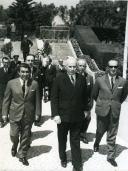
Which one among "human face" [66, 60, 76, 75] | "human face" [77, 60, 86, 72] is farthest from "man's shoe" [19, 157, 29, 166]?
"human face" [77, 60, 86, 72]

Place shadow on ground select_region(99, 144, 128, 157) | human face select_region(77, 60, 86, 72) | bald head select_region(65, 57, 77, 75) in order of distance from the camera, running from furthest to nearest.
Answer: human face select_region(77, 60, 86, 72) < shadow on ground select_region(99, 144, 128, 157) < bald head select_region(65, 57, 77, 75)

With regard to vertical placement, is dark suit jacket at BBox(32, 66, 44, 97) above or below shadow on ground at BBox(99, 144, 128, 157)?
above

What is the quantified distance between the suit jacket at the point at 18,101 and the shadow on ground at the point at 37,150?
838mm

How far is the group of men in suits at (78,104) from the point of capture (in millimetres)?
7434

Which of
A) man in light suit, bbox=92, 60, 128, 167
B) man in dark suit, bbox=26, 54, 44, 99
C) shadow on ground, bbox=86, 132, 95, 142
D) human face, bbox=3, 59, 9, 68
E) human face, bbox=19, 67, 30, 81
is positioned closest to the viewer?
human face, bbox=19, 67, 30, 81

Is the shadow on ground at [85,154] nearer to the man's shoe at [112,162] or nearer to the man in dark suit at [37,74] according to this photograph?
the man's shoe at [112,162]

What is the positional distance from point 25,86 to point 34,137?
2.22 m

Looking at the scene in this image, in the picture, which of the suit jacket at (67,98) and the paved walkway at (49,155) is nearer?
the suit jacket at (67,98)

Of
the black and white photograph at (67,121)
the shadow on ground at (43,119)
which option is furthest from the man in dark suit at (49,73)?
the shadow on ground at (43,119)

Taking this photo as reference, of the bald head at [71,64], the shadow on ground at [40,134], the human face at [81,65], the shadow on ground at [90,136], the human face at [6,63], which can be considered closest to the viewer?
the bald head at [71,64]

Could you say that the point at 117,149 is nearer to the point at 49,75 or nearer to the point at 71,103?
the point at 71,103

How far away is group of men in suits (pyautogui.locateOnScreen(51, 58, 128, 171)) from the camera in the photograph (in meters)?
7.43

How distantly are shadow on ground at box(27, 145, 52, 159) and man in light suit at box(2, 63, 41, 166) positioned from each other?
Result: 0.48 m

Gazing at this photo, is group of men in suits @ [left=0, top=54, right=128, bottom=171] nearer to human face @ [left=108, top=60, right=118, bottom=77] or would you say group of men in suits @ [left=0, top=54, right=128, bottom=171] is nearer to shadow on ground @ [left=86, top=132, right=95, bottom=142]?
human face @ [left=108, top=60, right=118, bottom=77]
